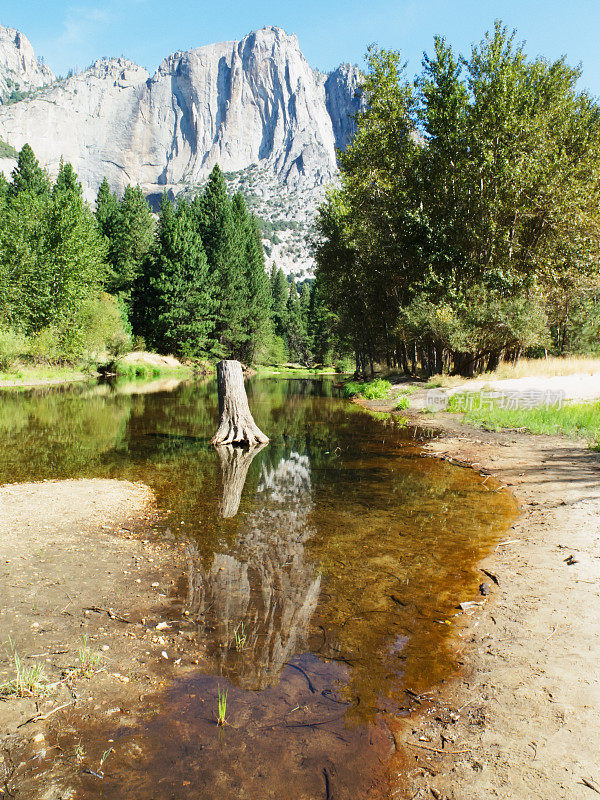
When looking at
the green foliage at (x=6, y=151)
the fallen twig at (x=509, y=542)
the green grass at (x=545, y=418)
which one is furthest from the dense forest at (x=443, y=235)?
the green foliage at (x=6, y=151)

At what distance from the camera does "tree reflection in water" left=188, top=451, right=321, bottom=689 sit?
3.88m

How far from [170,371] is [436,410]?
3690cm

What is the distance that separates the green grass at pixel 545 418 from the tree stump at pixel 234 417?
763cm

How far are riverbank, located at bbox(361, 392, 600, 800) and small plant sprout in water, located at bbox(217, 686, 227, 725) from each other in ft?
3.77

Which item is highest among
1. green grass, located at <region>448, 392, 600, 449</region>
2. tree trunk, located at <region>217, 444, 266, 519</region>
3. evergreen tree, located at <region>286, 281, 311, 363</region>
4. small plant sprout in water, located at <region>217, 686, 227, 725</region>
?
evergreen tree, located at <region>286, 281, 311, 363</region>

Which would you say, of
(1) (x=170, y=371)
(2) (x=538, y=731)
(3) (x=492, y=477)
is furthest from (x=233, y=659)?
(1) (x=170, y=371)

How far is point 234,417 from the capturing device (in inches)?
538

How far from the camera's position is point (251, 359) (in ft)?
215

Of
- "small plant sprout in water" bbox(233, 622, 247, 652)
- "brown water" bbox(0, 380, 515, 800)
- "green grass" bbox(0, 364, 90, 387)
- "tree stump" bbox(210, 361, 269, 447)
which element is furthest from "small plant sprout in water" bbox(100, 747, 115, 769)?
"green grass" bbox(0, 364, 90, 387)

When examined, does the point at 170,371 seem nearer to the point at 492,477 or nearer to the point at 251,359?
the point at 251,359

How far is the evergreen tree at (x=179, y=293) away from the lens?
171 ft

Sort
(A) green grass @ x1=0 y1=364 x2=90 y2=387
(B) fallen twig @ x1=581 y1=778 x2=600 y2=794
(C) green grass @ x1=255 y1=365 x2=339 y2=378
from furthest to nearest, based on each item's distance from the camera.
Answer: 1. (C) green grass @ x1=255 y1=365 x2=339 y2=378
2. (A) green grass @ x1=0 y1=364 x2=90 y2=387
3. (B) fallen twig @ x1=581 y1=778 x2=600 y2=794

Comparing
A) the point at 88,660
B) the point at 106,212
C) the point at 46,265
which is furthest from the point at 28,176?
the point at 88,660

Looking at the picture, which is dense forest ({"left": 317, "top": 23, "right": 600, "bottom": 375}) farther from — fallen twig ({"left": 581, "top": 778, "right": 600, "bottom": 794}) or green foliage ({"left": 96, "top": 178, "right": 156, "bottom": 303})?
green foliage ({"left": 96, "top": 178, "right": 156, "bottom": 303})
